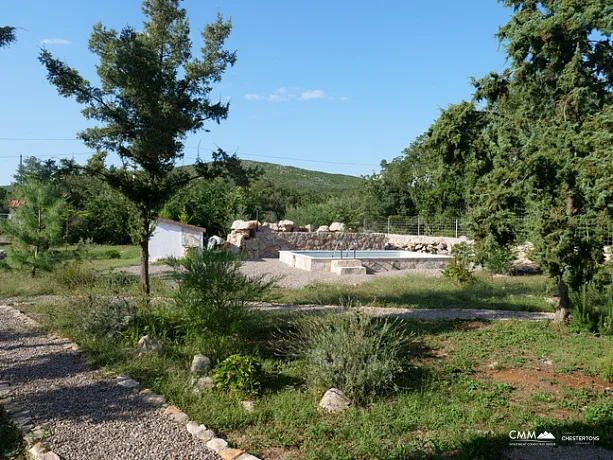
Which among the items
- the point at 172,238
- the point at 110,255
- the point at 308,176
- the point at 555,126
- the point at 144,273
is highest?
the point at 308,176

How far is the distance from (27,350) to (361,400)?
4306mm

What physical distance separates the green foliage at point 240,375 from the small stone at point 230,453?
107cm

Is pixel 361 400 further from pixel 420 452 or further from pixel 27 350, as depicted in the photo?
pixel 27 350

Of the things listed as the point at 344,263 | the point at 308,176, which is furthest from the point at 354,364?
the point at 308,176

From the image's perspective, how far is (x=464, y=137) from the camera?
7.38 meters

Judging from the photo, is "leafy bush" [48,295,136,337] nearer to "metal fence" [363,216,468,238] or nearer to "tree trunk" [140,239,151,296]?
"tree trunk" [140,239,151,296]

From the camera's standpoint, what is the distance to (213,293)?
5.54m

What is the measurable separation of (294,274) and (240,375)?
1006cm

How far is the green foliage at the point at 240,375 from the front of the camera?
444cm

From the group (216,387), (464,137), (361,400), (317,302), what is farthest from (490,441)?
(317,302)

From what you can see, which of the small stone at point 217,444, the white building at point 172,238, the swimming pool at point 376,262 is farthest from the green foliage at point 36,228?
the small stone at point 217,444

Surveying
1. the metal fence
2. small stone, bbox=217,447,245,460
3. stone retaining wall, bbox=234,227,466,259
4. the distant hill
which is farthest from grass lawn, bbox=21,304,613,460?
the distant hill

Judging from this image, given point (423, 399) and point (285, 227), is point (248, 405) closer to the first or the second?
point (423, 399)

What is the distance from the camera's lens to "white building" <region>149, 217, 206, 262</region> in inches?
691
